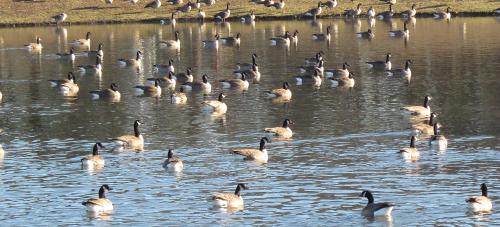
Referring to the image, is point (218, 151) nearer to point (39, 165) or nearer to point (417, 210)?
point (39, 165)

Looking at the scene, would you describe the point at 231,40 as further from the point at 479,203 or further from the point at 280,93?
the point at 479,203

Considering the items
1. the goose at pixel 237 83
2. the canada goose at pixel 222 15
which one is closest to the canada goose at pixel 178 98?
the goose at pixel 237 83

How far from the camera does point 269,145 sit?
43.8 metres

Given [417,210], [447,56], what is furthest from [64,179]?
[447,56]

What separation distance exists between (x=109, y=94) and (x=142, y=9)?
47.7m

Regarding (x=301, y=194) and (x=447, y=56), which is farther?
(x=447, y=56)

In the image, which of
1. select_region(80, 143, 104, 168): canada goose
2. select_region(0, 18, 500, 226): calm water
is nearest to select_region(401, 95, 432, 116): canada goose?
select_region(0, 18, 500, 226): calm water

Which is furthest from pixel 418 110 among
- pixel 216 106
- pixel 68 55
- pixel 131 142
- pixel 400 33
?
pixel 400 33

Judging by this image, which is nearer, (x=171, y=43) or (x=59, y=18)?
(x=171, y=43)

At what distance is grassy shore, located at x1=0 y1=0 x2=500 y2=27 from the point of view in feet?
326

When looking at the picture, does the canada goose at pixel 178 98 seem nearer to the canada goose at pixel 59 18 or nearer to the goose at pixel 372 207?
the goose at pixel 372 207

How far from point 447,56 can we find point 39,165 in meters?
36.2

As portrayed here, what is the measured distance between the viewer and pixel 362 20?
3853 inches

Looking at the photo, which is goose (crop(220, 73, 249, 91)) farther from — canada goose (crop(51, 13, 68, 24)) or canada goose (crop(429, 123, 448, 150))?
canada goose (crop(51, 13, 68, 24))
